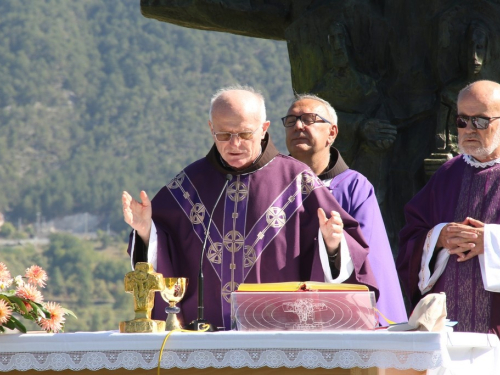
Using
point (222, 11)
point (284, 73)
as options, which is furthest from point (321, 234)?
point (284, 73)

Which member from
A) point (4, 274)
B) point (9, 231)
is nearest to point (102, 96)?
point (9, 231)

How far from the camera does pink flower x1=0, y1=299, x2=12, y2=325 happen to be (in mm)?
3730

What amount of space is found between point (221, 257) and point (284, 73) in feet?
110

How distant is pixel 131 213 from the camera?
4273 millimetres

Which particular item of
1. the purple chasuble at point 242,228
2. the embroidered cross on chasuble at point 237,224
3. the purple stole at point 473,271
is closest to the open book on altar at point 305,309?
the purple chasuble at point 242,228

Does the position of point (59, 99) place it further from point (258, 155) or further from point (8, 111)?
point (258, 155)

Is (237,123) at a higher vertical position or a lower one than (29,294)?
higher

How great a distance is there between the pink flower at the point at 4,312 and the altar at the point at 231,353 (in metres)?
0.12

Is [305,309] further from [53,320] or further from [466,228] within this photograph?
[466,228]

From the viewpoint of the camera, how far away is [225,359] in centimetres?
347

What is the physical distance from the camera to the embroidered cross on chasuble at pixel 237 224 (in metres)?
4.54

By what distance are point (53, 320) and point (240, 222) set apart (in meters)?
1.03

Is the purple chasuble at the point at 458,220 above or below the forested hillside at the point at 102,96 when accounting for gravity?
below

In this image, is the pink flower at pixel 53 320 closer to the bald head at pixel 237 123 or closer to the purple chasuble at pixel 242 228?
the purple chasuble at pixel 242 228
